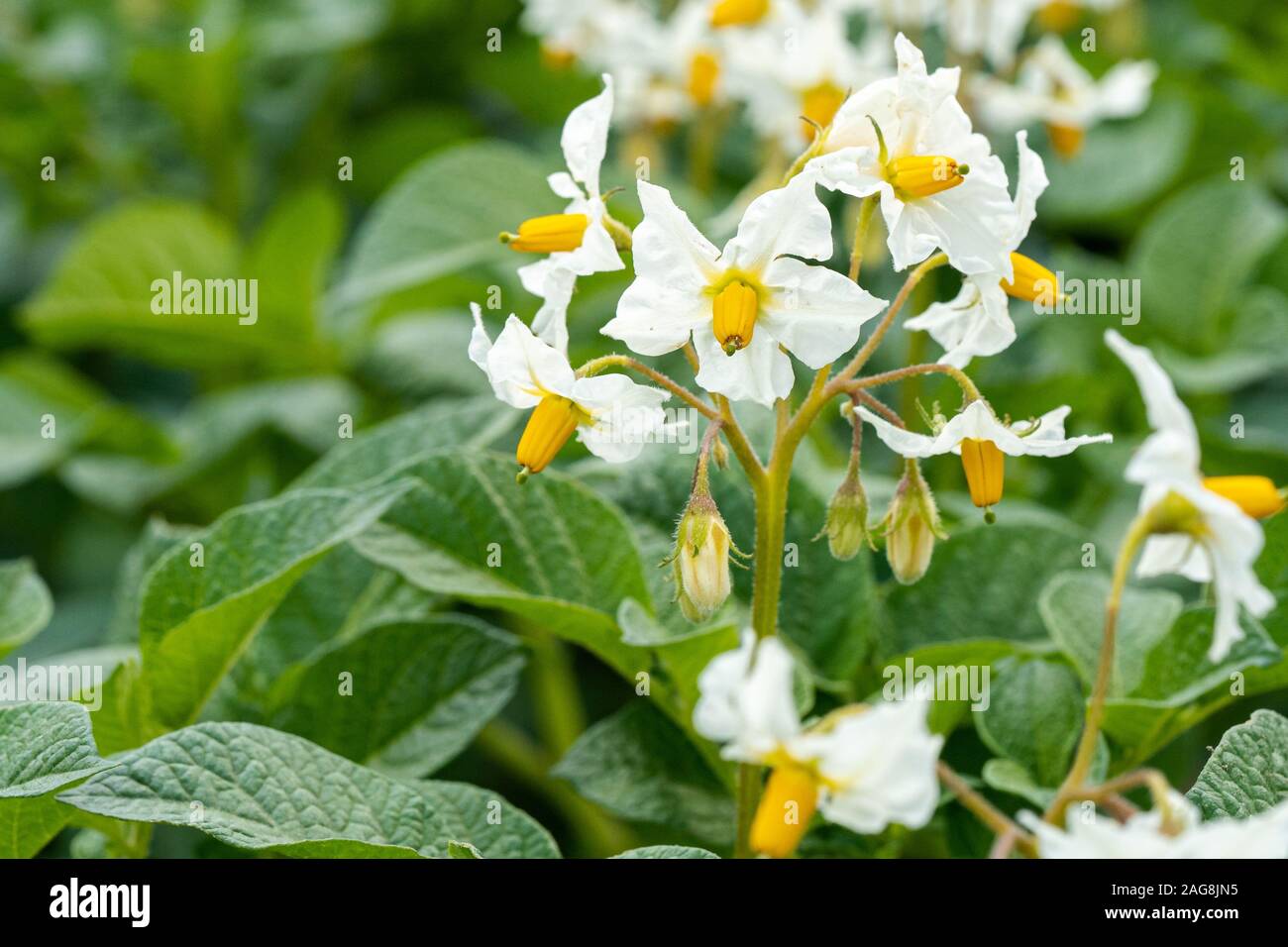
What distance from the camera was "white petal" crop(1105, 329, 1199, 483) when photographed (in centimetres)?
66

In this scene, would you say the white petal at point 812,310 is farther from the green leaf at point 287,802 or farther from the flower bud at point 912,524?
the green leaf at point 287,802

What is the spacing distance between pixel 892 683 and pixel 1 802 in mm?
592

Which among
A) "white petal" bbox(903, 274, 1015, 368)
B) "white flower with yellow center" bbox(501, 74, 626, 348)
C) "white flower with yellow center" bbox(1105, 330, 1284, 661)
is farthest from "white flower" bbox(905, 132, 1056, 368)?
"white flower with yellow center" bbox(501, 74, 626, 348)

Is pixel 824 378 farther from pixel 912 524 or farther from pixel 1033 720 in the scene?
pixel 1033 720

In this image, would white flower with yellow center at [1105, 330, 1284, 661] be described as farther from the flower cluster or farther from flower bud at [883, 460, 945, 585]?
flower bud at [883, 460, 945, 585]

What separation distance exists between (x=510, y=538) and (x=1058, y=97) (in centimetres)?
93

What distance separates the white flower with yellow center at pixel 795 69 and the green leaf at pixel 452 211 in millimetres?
258

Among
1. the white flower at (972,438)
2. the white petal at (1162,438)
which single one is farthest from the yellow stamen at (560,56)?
the white petal at (1162,438)

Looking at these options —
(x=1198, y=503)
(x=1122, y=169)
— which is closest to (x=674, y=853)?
(x=1198, y=503)

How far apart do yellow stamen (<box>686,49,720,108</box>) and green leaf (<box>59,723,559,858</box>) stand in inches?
39.5

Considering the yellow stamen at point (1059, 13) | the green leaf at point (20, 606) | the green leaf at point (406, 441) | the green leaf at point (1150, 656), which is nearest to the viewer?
the green leaf at point (1150, 656)

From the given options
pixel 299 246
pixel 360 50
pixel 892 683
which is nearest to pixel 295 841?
pixel 892 683

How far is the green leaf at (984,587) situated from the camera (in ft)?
3.68
